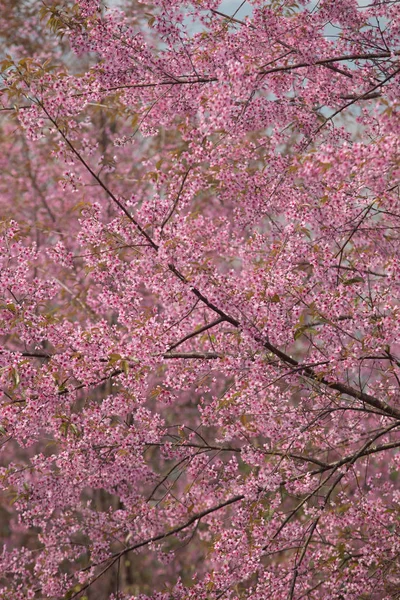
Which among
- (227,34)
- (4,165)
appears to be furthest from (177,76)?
(4,165)

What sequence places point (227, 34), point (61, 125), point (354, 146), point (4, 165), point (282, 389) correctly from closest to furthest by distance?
point (354, 146), point (61, 125), point (227, 34), point (282, 389), point (4, 165)

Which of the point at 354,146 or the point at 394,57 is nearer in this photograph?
the point at 354,146

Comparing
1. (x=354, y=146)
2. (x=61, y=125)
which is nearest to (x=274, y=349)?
(x=354, y=146)

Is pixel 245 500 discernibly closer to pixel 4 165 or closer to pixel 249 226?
pixel 249 226

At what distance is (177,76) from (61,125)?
3.84 feet

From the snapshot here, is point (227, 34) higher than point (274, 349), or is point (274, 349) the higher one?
point (227, 34)

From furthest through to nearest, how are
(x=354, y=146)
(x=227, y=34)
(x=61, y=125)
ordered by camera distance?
(x=227, y=34), (x=61, y=125), (x=354, y=146)

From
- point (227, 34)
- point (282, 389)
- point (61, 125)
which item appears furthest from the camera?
point (282, 389)

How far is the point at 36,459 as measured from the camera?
5.60m

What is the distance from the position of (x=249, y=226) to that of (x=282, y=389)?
164 cm

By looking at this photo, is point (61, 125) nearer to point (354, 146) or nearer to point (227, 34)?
point (227, 34)

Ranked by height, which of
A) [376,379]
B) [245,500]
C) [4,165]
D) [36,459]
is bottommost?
[245,500]

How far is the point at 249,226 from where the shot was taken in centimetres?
646

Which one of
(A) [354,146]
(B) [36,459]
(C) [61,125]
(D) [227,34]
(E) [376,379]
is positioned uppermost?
(D) [227,34]
